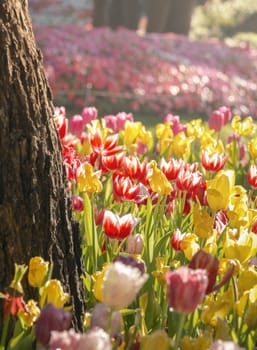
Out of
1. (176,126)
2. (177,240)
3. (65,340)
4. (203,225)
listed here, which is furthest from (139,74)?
(65,340)

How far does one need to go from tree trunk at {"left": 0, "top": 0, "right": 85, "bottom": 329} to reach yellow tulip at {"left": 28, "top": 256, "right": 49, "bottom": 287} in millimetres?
187

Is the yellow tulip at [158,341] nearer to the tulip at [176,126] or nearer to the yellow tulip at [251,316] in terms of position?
the yellow tulip at [251,316]

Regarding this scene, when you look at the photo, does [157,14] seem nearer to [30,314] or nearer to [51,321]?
[30,314]

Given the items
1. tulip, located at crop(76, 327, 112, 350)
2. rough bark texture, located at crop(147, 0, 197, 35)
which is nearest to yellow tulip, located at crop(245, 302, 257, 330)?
tulip, located at crop(76, 327, 112, 350)

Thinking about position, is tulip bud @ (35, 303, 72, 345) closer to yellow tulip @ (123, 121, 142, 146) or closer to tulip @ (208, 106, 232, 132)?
yellow tulip @ (123, 121, 142, 146)

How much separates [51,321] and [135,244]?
Answer: 0.91 meters

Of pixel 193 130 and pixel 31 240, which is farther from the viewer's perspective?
pixel 193 130

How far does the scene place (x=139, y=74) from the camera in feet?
52.1

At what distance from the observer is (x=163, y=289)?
8.80 ft

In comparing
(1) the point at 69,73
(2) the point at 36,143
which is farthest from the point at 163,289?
(1) the point at 69,73

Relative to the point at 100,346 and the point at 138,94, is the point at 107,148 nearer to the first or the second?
the point at 100,346

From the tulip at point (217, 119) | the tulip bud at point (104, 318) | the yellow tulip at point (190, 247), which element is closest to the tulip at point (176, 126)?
the tulip at point (217, 119)

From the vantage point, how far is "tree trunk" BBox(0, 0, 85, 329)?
2.38 m

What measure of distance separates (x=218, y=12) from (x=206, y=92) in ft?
106
